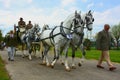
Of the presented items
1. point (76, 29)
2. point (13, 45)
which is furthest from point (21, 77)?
point (13, 45)

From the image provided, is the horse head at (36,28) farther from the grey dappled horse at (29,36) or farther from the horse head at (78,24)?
the horse head at (78,24)

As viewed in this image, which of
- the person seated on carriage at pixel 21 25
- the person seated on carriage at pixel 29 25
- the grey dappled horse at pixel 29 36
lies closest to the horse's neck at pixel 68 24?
the grey dappled horse at pixel 29 36

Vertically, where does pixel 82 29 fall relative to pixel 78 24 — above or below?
below

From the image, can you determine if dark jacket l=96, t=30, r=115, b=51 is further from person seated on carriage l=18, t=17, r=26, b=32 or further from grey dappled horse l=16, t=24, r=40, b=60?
person seated on carriage l=18, t=17, r=26, b=32

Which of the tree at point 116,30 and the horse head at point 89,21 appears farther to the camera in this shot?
the tree at point 116,30

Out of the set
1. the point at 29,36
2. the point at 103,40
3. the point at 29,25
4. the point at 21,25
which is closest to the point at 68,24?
the point at 103,40

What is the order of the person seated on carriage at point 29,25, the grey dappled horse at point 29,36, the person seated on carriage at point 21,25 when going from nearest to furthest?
the grey dappled horse at point 29,36, the person seated on carriage at point 29,25, the person seated on carriage at point 21,25

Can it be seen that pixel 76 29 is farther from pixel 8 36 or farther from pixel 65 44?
pixel 8 36

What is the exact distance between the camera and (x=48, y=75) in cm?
1459

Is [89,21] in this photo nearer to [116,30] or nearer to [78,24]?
[78,24]

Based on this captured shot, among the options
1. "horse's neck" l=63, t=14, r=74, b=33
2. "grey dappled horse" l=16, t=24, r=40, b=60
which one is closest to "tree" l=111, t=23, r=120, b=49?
"grey dappled horse" l=16, t=24, r=40, b=60

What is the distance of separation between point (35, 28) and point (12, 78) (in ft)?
35.1

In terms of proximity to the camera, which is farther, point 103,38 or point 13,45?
point 13,45

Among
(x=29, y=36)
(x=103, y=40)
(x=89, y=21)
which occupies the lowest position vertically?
(x=103, y=40)
